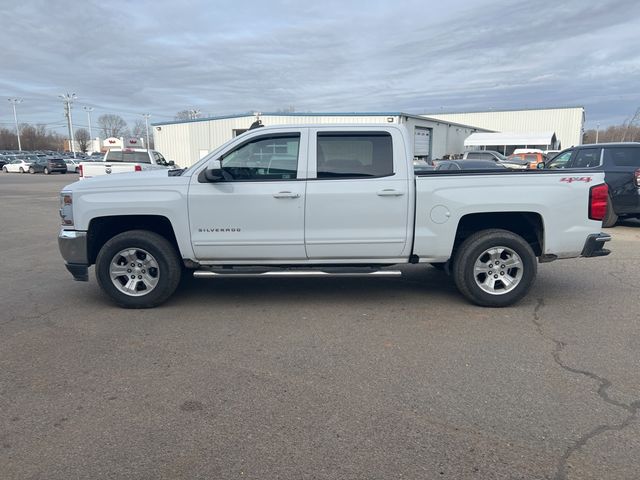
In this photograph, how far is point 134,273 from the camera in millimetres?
5363

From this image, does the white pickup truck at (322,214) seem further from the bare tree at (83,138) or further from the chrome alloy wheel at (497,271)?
the bare tree at (83,138)

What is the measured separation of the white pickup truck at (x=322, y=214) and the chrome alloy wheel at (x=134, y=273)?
0.01 m

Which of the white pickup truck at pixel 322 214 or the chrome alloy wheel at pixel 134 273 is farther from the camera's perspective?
the chrome alloy wheel at pixel 134 273

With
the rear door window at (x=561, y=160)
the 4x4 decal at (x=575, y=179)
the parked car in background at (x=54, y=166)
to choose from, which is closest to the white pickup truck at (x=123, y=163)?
the rear door window at (x=561, y=160)

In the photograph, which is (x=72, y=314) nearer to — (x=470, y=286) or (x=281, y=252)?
(x=281, y=252)

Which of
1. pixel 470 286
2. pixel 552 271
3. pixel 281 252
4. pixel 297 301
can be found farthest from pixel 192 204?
pixel 552 271

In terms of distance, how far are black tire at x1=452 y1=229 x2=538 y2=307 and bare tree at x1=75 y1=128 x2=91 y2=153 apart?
5072 inches

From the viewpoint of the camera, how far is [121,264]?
537 centimetres

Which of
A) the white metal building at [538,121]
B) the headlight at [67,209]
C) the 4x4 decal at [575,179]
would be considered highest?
the white metal building at [538,121]

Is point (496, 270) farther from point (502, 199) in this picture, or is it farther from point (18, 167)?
point (18, 167)

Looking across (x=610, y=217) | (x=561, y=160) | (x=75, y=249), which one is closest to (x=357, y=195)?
(x=75, y=249)

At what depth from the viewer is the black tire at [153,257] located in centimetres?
523

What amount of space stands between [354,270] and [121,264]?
2.63 meters

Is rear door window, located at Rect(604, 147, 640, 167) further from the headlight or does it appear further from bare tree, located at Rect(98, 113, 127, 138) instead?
bare tree, located at Rect(98, 113, 127, 138)
